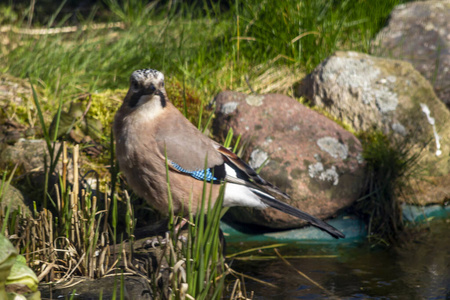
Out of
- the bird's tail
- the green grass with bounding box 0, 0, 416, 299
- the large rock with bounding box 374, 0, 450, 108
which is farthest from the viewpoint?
the large rock with bounding box 374, 0, 450, 108

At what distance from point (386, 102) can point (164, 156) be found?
297 centimetres

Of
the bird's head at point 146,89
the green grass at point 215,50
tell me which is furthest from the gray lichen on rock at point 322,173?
the bird's head at point 146,89

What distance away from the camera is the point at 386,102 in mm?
5781

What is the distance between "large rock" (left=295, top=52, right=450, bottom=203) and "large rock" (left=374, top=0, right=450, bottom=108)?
3.37 feet

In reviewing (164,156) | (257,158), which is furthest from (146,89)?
(257,158)

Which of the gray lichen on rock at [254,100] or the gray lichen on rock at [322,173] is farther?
the gray lichen on rock at [254,100]

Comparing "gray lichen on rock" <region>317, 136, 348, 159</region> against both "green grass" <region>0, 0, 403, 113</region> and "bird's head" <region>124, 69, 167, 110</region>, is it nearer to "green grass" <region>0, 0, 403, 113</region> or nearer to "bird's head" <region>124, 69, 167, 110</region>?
"green grass" <region>0, 0, 403, 113</region>

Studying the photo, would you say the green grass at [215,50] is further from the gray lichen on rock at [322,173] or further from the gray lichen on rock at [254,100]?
the gray lichen on rock at [322,173]

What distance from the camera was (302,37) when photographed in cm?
666

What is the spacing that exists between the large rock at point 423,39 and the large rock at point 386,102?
1028 mm

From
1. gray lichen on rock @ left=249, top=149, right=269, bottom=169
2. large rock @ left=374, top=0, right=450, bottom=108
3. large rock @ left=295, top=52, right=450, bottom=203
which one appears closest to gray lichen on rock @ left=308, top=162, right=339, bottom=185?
gray lichen on rock @ left=249, top=149, right=269, bottom=169

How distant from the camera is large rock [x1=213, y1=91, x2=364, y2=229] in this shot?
195 inches

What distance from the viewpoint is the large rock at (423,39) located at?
7023mm

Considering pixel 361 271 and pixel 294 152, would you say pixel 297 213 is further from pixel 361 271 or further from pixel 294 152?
pixel 294 152
